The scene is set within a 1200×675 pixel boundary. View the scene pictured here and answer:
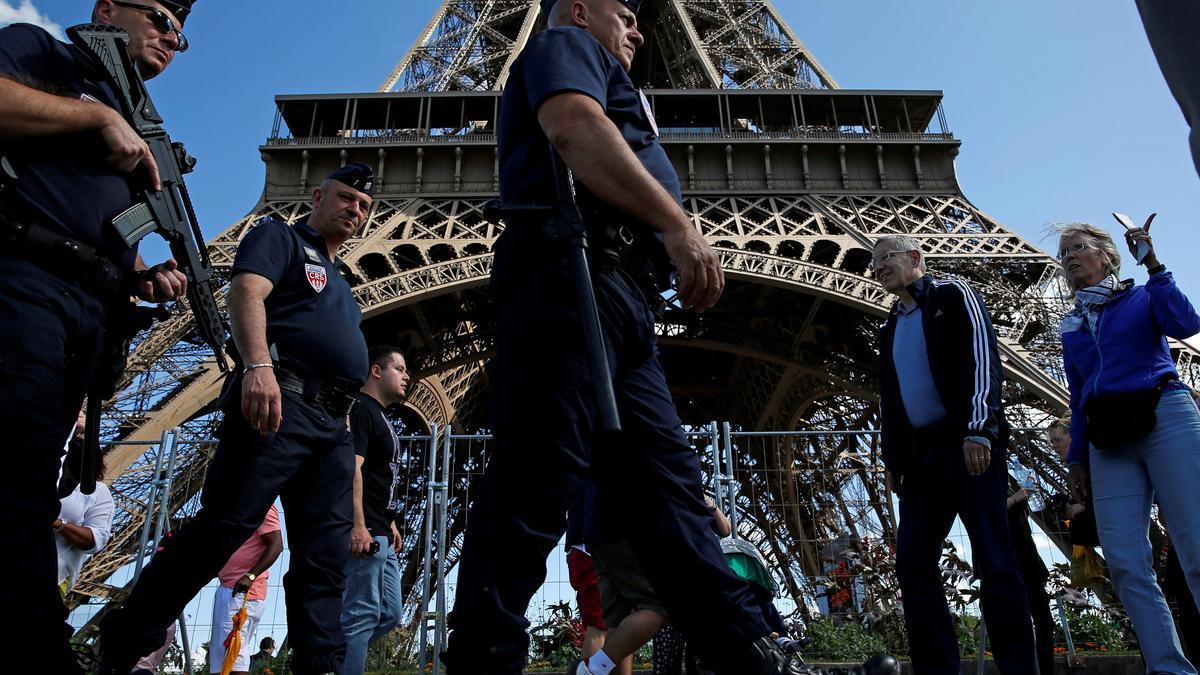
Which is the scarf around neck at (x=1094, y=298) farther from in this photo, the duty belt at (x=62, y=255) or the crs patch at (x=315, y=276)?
the duty belt at (x=62, y=255)

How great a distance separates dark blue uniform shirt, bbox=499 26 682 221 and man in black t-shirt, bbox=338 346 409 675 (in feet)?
8.21

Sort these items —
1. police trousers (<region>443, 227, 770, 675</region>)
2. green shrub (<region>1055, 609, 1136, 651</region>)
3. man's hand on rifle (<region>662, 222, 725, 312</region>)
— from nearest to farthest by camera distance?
police trousers (<region>443, 227, 770, 675</region>) → man's hand on rifle (<region>662, 222, 725, 312</region>) → green shrub (<region>1055, 609, 1136, 651</region>)

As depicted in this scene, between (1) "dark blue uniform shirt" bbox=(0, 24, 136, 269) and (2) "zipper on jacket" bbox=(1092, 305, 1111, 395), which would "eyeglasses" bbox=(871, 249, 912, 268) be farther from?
(1) "dark blue uniform shirt" bbox=(0, 24, 136, 269)

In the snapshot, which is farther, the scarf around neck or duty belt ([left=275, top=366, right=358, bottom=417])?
the scarf around neck

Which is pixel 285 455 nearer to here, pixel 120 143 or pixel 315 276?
pixel 315 276

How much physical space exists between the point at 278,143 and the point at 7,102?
58.6 ft

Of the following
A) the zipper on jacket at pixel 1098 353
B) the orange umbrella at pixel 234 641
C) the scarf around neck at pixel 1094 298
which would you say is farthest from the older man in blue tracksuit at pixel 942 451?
the orange umbrella at pixel 234 641

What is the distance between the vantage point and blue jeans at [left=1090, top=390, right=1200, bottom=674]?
3334 mm

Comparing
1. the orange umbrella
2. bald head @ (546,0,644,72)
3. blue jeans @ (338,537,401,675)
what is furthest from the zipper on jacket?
the orange umbrella

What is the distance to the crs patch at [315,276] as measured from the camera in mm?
3484

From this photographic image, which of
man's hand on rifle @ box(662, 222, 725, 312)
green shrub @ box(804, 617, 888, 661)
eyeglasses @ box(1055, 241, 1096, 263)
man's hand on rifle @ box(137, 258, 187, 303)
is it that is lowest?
green shrub @ box(804, 617, 888, 661)

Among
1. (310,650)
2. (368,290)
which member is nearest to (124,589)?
(310,650)

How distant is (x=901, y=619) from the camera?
698 centimetres

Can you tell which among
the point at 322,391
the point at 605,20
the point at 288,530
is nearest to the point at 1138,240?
the point at 605,20
